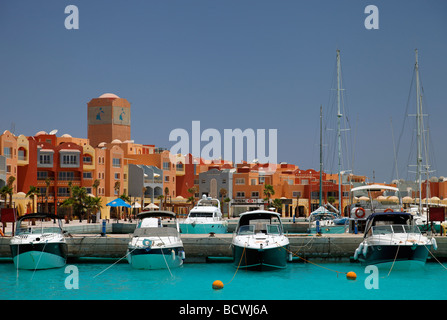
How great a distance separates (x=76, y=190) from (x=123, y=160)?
21.0 m

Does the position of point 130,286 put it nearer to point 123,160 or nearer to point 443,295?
point 443,295

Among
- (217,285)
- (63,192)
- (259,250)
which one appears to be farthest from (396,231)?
(63,192)

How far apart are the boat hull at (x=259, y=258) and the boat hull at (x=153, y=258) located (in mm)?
3320

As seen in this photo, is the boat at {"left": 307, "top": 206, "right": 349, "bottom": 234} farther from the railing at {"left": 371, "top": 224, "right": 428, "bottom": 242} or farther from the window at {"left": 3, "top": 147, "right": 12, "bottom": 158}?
the window at {"left": 3, "top": 147, "right": 12, "bottom": 158}

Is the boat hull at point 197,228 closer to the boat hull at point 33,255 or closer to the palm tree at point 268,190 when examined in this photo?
the boat hull at point 33,255

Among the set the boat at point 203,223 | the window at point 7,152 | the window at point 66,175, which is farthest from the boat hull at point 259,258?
the window at point 66,175

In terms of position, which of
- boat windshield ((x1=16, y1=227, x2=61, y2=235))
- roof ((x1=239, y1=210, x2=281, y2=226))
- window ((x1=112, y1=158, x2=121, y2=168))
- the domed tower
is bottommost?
boat windshield ((x1=16, y1=227, x2=61, y2=235))

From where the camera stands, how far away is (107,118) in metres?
138

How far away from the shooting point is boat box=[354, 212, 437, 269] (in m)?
29.2

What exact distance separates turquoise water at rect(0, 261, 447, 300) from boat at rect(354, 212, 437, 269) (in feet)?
2.06

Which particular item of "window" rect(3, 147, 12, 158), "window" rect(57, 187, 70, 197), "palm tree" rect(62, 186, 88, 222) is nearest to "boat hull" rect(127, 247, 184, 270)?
"palm tree" rect(62, 186, 88, 222)

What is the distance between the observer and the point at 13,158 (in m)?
72.8
